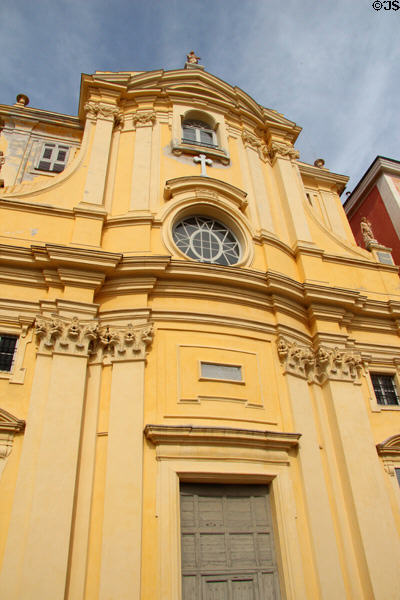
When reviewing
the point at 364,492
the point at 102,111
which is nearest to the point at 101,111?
the point at 102,111

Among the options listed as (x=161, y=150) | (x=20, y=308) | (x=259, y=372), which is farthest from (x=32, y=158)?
(x=259, y=372)

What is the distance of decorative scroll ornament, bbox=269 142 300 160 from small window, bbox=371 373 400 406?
7.84 metres

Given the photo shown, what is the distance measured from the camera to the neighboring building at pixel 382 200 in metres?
17.5

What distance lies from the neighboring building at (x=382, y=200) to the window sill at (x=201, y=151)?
6.80 m

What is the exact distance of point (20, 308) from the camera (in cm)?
1009

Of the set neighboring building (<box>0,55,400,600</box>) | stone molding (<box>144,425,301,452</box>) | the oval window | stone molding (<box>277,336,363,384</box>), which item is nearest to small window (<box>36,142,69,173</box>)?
neighboring building (<box>0,55,400,600</box>)

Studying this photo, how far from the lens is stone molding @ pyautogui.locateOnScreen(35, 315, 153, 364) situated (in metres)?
9.55

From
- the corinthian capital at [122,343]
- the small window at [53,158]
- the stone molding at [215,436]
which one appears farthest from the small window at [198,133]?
the stone molding at [215,436]

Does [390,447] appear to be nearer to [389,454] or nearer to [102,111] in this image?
[389,454]

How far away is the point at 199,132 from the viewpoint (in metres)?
15.7

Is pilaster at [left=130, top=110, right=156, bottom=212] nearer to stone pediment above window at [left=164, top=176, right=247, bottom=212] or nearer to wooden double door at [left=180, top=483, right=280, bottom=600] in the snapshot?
stone pediment above window at [left=164, top=176, right=247, bottom=212]

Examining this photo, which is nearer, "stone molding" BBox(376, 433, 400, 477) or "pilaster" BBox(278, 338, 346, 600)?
"pilaster" BBox(278, 338, 346, 600)

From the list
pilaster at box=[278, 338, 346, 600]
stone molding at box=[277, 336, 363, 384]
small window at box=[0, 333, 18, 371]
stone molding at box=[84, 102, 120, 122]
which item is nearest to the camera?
pilaster at box=[278, 338, 346, 600]

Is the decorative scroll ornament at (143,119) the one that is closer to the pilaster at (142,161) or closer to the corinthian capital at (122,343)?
the pilaster at (142,161)
